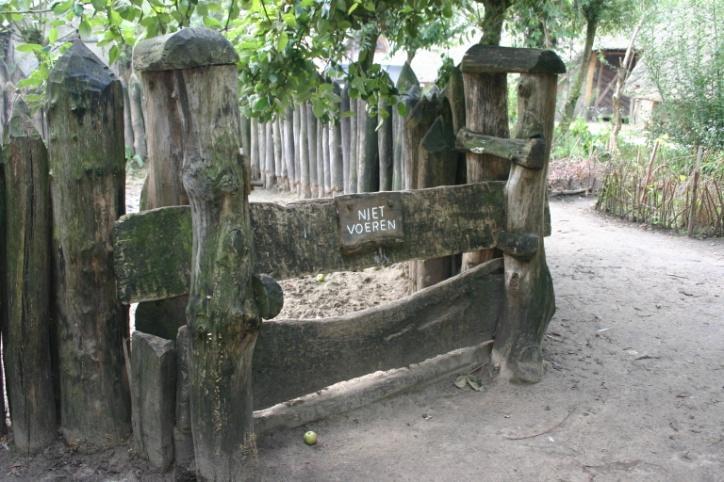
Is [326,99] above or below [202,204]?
above

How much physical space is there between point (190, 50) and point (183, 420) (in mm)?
1475

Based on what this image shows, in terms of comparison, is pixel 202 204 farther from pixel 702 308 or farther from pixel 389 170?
pixel 702 308

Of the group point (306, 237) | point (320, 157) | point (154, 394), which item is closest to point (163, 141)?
point (306, 237)

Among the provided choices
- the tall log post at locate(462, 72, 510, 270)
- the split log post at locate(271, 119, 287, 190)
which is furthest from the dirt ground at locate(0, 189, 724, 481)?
the split log post at locate(271, 119, 287, 190)

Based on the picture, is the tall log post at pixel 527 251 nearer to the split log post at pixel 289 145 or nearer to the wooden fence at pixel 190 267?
the wooden fence at pixel 190 267

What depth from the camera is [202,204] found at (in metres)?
2.62

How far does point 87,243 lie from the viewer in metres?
2.84

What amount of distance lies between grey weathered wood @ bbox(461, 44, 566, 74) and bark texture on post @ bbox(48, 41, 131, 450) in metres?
1.90

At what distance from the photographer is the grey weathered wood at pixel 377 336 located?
127 inches

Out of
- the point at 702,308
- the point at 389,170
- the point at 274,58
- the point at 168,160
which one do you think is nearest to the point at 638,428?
the point at 702,308

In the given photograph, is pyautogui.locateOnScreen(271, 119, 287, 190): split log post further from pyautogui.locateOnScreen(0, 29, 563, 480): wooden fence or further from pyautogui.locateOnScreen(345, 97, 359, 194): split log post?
pyautogui.locateOnScreen(0, 29, 563, 480): wooden fence

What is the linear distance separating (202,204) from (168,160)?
49 centimetres

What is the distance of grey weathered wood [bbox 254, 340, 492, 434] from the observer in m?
3.35

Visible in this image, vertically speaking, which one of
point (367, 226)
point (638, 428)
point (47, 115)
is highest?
point (47, 115)
